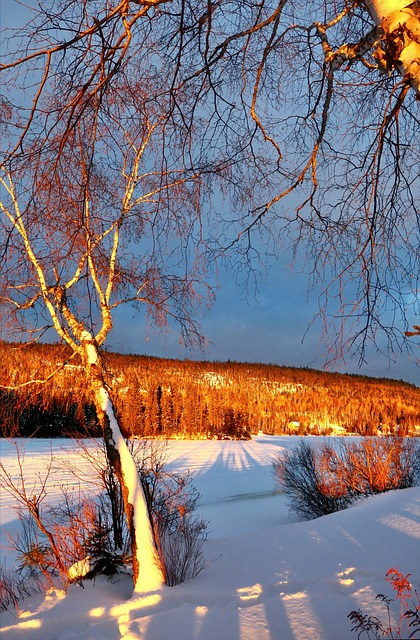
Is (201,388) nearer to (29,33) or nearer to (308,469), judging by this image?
(308,469)

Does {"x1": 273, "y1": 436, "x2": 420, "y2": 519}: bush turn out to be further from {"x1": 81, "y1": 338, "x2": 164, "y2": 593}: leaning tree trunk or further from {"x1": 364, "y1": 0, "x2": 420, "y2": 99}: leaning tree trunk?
{"x1": 364, "y1": 0, "x2": 420, "y2": 99}: leaning tree trunk

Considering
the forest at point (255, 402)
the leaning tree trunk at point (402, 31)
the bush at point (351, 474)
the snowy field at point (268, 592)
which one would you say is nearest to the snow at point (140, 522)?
the snowy field at point (268, 592)

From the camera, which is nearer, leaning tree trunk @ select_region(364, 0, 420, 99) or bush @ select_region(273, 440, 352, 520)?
leaning tree trunk @ select_region(364, 0, 420, 99)

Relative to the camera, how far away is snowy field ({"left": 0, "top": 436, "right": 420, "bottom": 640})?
321 cm

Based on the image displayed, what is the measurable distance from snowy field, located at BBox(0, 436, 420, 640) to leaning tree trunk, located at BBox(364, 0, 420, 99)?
321cm

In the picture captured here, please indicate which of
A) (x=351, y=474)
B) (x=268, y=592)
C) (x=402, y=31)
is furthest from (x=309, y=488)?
(x=402, y=31)

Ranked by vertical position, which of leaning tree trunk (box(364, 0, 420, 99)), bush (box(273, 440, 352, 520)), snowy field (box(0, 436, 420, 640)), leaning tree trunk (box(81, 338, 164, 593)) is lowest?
bush (box(273, 440, 352, 520))

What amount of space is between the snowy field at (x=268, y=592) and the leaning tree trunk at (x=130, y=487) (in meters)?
0.28

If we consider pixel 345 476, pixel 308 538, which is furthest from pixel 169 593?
pixel 345 476

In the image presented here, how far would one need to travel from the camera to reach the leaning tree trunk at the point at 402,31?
73.9 inches

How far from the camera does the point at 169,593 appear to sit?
4215 mm

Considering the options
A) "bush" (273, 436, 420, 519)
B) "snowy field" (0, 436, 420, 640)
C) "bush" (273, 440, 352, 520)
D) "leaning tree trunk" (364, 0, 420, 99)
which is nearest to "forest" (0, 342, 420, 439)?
"bush" (273, 440, 352, 520)

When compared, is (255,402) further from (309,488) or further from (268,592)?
(268,592)

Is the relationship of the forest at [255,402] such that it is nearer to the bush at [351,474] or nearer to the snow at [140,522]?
the bush at [351,474]
